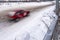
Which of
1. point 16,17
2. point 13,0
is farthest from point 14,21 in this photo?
point 13,0

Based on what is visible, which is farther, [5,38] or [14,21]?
[14,21]

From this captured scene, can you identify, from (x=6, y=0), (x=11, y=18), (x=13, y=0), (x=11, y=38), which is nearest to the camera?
(x=11, y=38)

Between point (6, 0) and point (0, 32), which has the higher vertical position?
point (0, 32)

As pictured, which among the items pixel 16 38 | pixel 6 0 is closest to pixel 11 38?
pixel 16 38

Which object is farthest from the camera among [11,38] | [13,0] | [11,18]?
[13,0]

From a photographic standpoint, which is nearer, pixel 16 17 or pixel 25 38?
pixel 25 38

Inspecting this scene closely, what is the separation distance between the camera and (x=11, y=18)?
661 mm

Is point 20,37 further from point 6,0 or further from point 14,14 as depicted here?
point 6,0

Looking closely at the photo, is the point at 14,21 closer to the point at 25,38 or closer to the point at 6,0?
the point at 25,38

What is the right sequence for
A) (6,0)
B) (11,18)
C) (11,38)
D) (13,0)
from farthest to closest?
(13,0) < (6,0) < (11,18) < (11,38)

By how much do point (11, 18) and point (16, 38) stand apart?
247 mm

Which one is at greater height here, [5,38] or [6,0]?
[5,38]

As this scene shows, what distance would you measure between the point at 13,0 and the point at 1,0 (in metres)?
0.39

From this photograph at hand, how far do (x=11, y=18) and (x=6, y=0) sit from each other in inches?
78.8
